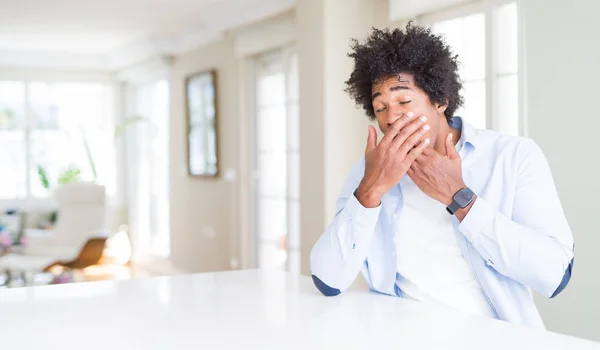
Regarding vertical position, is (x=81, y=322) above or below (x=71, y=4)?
below

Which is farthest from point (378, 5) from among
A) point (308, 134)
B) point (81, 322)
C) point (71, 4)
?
point (81, 322)

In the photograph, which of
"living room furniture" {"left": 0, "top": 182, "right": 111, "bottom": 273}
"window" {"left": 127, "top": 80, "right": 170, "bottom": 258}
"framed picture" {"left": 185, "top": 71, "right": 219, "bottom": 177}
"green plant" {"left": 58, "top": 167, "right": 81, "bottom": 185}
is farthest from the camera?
"green plant" {"left": 58, "top": 167, "right": 81, "bottom": 185}

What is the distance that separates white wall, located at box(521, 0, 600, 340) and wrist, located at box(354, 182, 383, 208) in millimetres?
1823

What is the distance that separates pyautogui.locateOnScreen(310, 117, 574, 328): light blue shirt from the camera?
1.44 m

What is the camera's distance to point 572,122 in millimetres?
3150

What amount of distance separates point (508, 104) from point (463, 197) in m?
2.33

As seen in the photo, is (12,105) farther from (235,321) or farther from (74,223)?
(235,321)

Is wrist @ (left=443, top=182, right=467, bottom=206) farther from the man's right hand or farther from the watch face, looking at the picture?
the man's right hand

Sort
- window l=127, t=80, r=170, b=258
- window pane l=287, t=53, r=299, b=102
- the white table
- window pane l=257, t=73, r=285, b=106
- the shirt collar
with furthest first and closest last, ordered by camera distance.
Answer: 1. window l=127, t=80, r=170, b=258
2. window pane l=257, t=73, r=285, b=106
3. window pane l=287, t=53, r=299, b=102
4. the shirt collar
5. the white table

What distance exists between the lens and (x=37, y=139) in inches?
343

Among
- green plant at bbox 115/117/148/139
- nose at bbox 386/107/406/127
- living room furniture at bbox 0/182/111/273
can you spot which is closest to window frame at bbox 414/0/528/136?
nose at bbox 386/107/406/127

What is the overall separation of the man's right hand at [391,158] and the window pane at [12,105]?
789cm

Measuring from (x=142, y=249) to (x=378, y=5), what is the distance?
16.6 ft

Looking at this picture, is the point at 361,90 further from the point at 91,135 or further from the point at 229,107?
the point at 91,135
